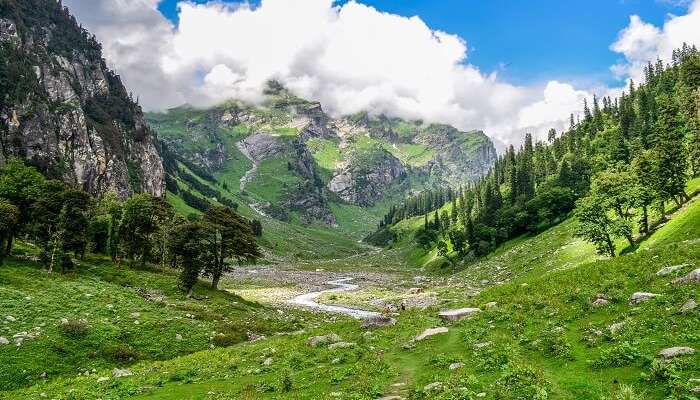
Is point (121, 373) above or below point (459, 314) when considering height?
below

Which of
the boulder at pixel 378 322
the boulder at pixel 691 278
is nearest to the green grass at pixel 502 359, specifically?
the boulder at pixel 691 278

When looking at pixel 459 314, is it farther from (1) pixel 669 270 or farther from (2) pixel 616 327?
(2) pixel 616 327

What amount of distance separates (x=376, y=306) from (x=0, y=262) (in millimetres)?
51887

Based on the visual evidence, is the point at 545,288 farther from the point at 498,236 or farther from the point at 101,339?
the point at 498,236

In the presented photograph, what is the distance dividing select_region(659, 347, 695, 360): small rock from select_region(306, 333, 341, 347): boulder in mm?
20217

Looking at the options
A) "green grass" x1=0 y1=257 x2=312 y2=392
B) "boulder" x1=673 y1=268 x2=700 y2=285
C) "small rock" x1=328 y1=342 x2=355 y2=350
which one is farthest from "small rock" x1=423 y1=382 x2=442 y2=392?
"green grass" x1=0 y1=257 x2=312 y2=392

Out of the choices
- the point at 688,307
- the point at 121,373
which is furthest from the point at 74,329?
the point at 688,307

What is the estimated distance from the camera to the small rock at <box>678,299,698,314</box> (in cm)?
1723

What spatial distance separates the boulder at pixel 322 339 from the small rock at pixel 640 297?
18.0 metres

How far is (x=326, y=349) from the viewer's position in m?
27.8

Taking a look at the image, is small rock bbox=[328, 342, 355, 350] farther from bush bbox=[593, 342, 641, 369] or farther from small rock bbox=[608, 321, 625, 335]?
bush bbox=[593, 342, 641, 369]

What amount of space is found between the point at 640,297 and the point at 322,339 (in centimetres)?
1935

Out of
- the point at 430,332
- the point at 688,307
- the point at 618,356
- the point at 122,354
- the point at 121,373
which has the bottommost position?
the point at 122,354

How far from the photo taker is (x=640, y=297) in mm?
21547
